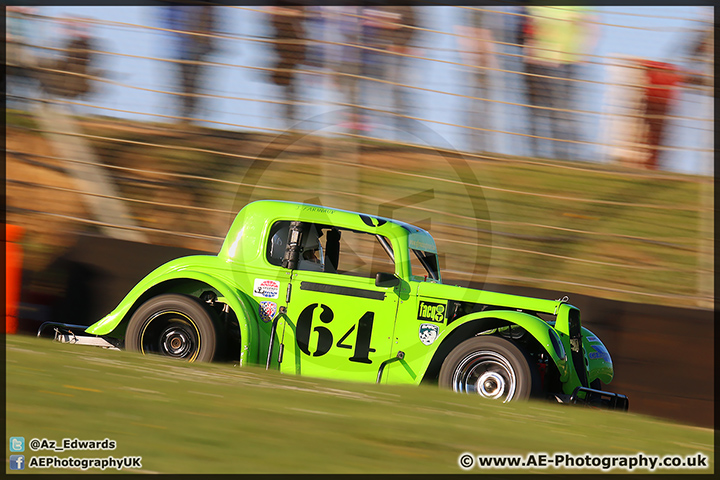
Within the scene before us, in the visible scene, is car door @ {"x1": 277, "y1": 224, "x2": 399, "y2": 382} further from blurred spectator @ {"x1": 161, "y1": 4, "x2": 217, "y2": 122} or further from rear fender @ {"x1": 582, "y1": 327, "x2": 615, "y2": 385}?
blurred spectator @ {"x1": 161, "y1": 4, "x2": 217, "y2": 122}

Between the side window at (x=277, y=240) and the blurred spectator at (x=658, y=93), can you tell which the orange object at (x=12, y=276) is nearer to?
the side window at (x=277, y=240)

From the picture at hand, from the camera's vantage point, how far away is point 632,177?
8203 millimetres

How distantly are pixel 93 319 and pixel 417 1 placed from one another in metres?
4.78

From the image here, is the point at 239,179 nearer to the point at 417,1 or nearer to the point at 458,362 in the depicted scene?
the point at 417,1

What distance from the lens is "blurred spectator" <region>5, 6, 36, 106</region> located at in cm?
904

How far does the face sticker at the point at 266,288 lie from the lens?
20.5ft

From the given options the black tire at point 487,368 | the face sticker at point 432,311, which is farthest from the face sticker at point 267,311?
the black tire at point 487,368

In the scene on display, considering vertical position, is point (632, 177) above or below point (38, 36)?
below

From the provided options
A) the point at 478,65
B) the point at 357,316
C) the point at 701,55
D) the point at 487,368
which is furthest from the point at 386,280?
the point at 701,55

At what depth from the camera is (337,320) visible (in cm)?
606

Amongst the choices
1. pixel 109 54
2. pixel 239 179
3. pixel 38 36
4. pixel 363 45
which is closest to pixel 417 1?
pixel 363 45

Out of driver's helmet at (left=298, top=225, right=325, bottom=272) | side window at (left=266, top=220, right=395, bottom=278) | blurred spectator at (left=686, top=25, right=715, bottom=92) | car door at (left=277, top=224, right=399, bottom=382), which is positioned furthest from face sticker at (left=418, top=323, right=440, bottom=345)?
blurred spectator at (left=686, top=25, right=715, bottom=92)

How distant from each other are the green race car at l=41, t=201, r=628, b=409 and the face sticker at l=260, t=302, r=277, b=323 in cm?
1

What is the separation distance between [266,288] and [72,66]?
423cm
